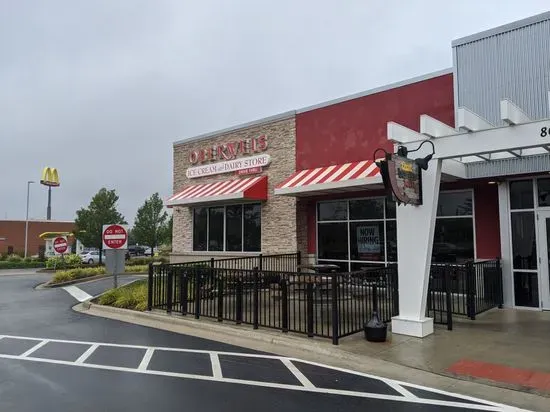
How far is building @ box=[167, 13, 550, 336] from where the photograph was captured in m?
9.02

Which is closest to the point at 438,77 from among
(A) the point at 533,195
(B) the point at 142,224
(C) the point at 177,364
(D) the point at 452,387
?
(A) the point at 533,195

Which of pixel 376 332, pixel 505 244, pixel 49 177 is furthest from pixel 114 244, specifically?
pixel 49 177

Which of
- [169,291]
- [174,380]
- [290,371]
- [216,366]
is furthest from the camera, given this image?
[169,291]

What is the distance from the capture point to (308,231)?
56.1 feet

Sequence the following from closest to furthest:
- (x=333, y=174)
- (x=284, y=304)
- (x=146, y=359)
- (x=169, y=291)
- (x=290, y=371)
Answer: (x=290, y=371) < (x=146, y=359) < (x=284, y=304) < (x=169, y=291) < (x=333, y=174)

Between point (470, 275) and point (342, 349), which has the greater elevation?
point (470, 275)

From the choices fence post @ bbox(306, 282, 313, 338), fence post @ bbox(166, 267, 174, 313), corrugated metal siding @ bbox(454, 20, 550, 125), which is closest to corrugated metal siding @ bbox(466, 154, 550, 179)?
corrugated metal siding @ bbox(454, 20, 550, 125)

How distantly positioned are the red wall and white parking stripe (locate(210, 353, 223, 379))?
29.9 feet

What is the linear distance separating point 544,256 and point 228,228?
1161 centimetres

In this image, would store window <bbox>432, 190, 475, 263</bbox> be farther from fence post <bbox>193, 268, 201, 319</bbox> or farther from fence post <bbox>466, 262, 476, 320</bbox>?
fence post <bbox>193, 268, 201, 319</bbox>

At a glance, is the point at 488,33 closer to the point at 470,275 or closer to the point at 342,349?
the point at 470,275

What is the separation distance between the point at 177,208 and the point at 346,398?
17133mm

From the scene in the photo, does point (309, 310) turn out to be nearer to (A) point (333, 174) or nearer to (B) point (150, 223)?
(A) point (333, 174)

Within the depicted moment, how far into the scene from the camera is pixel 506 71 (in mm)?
12242
